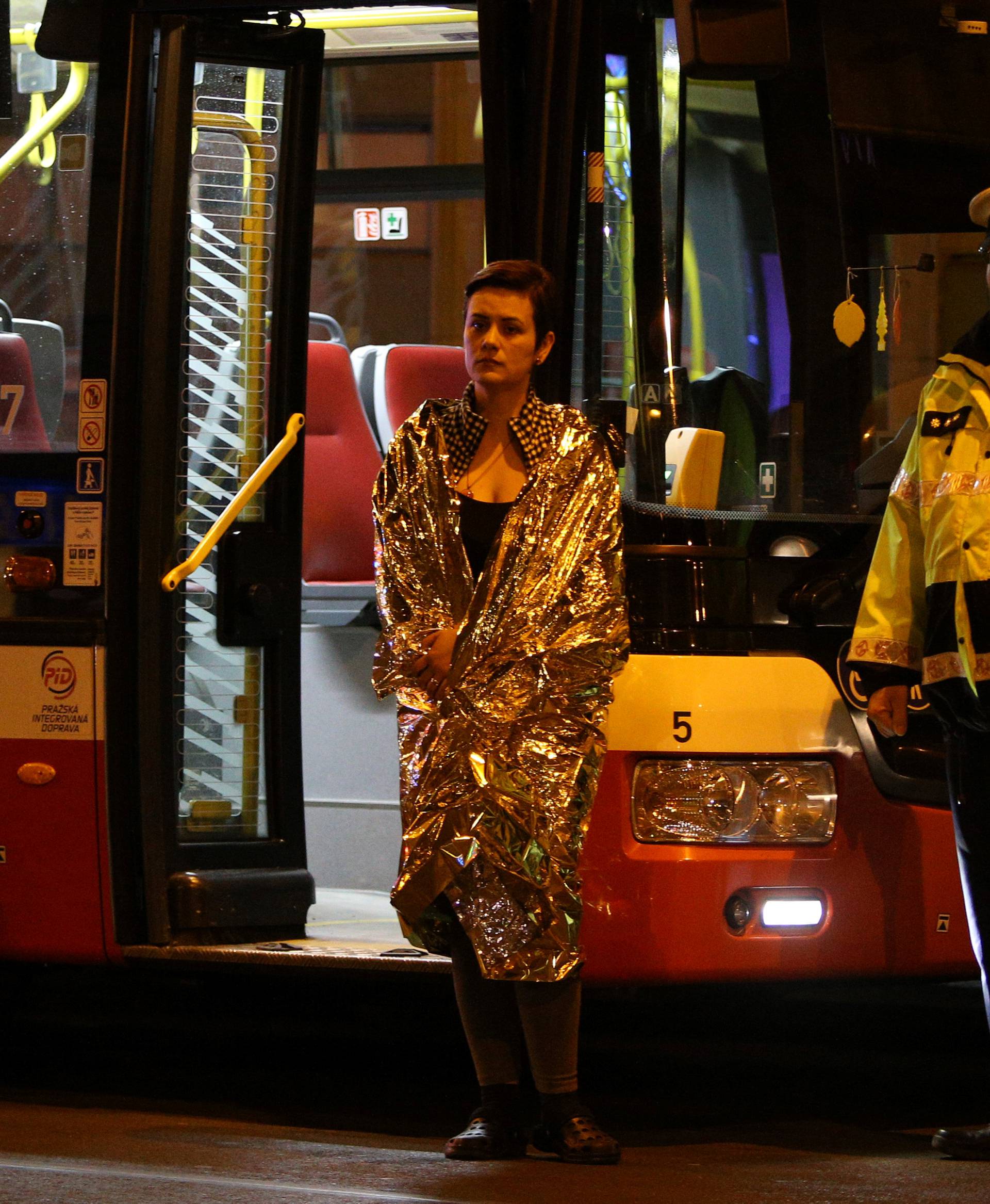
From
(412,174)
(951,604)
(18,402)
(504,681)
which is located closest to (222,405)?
(18,402)

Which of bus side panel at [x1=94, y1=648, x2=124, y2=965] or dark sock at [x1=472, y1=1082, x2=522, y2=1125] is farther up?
bus side panel at [x1=94, y1=648, x2=124, y2=965]

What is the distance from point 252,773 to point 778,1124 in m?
1.59

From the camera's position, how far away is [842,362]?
14.4 ft

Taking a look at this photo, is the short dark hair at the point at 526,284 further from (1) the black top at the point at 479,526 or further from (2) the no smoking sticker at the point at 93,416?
(2) the no smoking sticker at the point at 93,416

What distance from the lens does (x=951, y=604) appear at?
379 centimetres

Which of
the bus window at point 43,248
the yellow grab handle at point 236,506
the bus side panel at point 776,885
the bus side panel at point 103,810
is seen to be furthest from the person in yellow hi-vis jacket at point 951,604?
the bus window at point 43,248

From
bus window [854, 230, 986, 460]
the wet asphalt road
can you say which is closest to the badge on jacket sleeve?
bus window [854, 230, 986, 460]

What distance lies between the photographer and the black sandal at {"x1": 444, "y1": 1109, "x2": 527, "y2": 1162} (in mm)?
3877

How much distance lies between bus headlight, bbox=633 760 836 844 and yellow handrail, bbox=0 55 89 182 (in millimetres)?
2182

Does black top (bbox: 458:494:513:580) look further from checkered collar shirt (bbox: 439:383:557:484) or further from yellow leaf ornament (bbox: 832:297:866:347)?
yellow leaf ornament (bbox: 832:297:866:347)

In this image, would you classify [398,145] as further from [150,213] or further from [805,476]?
[805,476]

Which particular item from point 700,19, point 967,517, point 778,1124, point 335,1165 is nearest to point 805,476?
point 967,517

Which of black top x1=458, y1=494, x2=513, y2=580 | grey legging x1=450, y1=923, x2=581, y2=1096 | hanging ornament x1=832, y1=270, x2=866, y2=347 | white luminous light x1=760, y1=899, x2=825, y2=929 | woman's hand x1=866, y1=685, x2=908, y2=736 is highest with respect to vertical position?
hanging ornament x1=832, y1=270, x2=866, y2=347

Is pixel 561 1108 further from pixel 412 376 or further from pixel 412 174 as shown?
pixel 412 174
